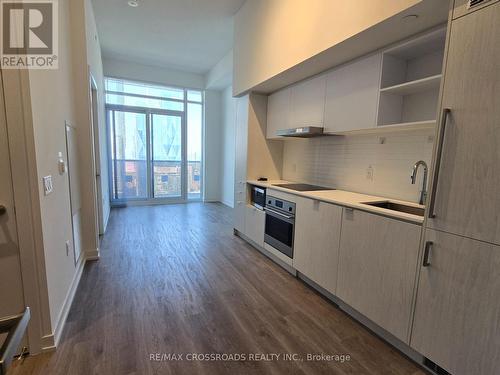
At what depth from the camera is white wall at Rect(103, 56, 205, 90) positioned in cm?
562

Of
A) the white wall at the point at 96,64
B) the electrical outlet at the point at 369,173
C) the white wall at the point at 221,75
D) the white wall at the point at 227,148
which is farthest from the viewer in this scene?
the white wall at the point at 227,148

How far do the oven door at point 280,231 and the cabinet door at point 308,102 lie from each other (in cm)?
110

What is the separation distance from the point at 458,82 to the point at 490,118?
262 mm

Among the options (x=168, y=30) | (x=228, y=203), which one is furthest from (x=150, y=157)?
(x=168, y=30)

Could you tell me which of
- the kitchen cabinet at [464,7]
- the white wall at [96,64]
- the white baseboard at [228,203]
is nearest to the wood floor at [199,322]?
the white wall at [96,64]

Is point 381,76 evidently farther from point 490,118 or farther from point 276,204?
point 276,204

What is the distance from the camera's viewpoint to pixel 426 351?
1.54 m

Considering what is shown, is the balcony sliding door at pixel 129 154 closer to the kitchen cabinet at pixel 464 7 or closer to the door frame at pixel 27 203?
the door frame at pixel 27 203

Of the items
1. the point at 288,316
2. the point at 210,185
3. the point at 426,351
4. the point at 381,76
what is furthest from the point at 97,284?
the point at 210,185

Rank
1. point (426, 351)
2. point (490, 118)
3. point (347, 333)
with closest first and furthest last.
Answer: point (490, 118) < point (426, 351) < point (347, 333)

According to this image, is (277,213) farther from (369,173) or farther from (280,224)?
(369,173)

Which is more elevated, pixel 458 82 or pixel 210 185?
pixel 458 82

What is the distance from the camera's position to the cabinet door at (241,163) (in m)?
3.73

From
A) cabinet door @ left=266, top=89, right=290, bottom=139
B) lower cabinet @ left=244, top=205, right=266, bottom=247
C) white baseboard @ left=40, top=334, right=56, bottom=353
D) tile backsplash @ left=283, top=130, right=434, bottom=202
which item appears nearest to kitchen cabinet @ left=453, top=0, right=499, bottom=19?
tile backsplash @ left=283, top=130, right=434, bottom=202
